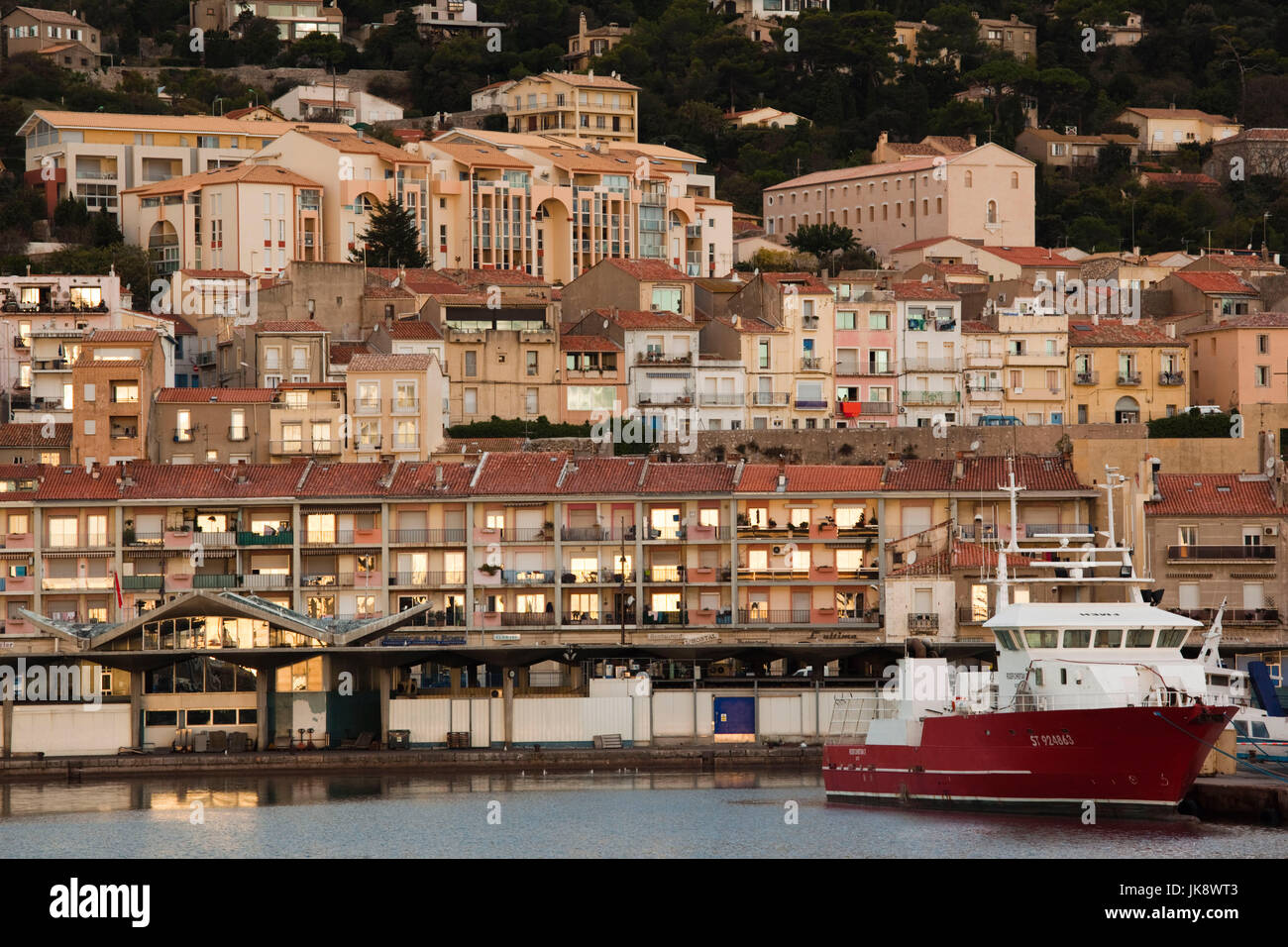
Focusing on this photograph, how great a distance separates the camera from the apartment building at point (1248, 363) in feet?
338

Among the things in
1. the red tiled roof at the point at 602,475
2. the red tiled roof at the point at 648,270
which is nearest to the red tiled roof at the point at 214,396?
the red tiled roof at the point at 602,475

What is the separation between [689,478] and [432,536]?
9.09 m

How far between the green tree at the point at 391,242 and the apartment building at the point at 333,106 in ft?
145

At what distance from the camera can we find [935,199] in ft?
439

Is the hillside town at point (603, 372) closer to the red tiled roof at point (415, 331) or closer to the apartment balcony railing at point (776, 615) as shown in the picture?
the apartment balcony railing at point (776, 615)

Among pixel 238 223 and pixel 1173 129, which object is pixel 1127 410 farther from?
pixel 1173 129

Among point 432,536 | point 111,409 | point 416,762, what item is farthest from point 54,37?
point 416,762

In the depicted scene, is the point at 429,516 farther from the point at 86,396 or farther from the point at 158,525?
the point at 86,396

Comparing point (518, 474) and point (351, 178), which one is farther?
point (351, 178)

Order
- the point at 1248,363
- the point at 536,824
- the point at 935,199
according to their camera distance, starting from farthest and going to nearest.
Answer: the point at 935,199 → the point at 1248,363 → the point at 536,824

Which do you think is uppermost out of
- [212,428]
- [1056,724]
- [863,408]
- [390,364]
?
[390,364]

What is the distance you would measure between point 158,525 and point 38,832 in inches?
1062

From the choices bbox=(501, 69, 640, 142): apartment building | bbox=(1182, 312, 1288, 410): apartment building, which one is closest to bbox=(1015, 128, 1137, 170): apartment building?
bbox=(501, 69, 640, 142): apartment building

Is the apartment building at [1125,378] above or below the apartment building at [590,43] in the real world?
below
